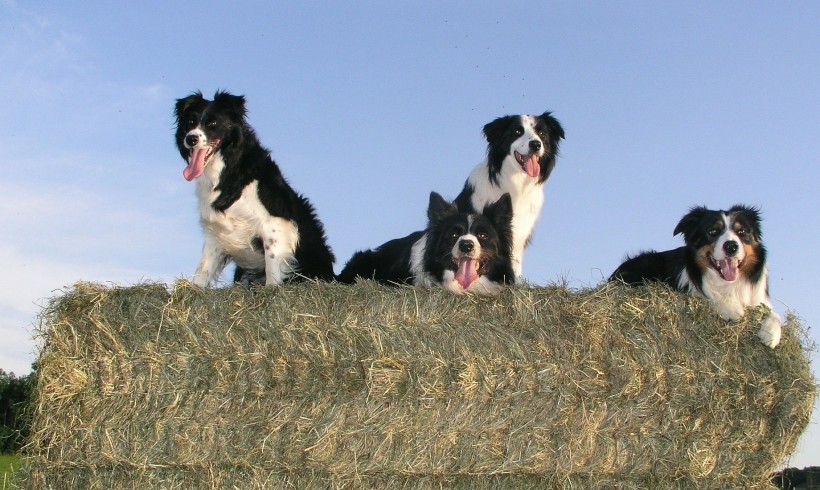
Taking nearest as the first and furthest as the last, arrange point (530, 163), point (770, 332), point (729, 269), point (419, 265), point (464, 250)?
point (770, 332) → point (729, 269) → point (464, 250) → point (419, 265) → point (530, 163)

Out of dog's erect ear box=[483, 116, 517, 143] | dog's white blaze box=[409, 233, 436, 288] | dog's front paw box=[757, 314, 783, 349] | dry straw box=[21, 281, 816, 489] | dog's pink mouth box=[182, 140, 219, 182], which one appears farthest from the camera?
dog's erect ear box=[483, 116, 517, 143]

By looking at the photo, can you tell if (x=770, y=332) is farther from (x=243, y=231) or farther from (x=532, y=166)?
(x=243, y=231)

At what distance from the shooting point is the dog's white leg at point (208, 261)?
6.16 m

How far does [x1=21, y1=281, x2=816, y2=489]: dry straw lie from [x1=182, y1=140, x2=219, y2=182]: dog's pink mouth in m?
1.50

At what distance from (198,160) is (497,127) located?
2293mm

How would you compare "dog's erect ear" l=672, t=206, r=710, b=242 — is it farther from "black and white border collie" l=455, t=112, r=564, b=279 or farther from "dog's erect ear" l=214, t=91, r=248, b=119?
"dog's erect ear" l=214, t=91, r=248, b=119

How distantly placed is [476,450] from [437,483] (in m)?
0.27

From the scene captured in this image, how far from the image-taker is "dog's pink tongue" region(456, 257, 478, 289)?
5043 millimetres

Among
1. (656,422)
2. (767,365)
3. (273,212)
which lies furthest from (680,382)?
(273,212)

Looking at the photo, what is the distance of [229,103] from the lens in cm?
608

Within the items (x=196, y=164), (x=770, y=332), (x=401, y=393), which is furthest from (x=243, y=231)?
(x=770, y=332)

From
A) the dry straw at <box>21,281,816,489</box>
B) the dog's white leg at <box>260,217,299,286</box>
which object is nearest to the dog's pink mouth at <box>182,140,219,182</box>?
the dog's white leg at <box>260,217,299,286</box>

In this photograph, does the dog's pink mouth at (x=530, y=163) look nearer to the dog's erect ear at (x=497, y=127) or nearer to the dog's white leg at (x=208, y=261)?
the dog's erect ear at (x=497, y=127)

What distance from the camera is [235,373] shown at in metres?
4.36
